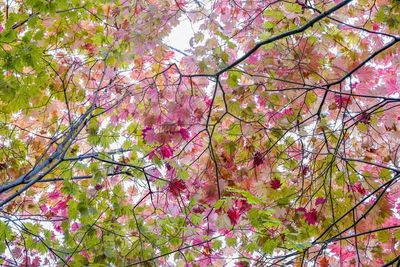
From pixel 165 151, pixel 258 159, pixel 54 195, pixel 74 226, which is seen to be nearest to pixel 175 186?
pixel 165 151

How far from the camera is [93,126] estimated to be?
3.71 meters

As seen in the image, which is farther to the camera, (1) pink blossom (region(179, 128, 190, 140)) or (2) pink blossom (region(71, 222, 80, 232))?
(2) pink blossom (region(71, 222, 80, 232))

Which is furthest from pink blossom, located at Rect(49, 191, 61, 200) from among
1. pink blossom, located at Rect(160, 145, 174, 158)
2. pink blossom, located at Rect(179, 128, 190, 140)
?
pink blossom, located at Rect(179, 128, 190, 140)

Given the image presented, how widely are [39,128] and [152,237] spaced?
206 cm

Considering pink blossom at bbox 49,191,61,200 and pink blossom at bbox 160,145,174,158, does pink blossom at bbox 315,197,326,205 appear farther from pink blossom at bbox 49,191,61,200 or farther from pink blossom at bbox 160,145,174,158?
pink blossom at bbox 49,191,61,200

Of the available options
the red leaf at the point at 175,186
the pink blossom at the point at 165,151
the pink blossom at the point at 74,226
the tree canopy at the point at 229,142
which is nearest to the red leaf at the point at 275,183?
the tree canopy at the point at 229,142

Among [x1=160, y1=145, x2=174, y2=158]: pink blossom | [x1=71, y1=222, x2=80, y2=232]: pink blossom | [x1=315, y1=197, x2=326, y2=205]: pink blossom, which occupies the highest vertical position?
[x1=160, y1=145, x2=174, y2=158]: pink blossom

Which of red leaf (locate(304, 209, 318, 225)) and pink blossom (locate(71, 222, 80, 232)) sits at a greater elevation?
pink blossom (locate(71, 222, 80, 232))

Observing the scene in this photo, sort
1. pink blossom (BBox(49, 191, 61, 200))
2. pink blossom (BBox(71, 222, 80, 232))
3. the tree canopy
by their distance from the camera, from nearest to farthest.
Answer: the tree canopy, pink blossom (BBox(71, 222, 80, 232)), pink blossom (BBox(49, 191, 61, 200))

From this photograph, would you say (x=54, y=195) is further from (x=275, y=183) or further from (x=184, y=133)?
(x=275, y=183)

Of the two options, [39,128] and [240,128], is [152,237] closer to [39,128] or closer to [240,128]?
[240,128]

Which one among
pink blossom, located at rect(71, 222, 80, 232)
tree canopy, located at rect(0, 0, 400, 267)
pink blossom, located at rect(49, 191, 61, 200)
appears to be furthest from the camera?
pink blossom, located at rect(49, 191, 61, 200)

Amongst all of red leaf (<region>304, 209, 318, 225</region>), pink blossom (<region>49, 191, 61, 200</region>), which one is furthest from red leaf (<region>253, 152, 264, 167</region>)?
pink blossom (<region>49, 191, 61, 200</region>)

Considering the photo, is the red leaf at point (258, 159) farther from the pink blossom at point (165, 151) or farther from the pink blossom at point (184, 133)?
the pink blossom at point (165, 151)
